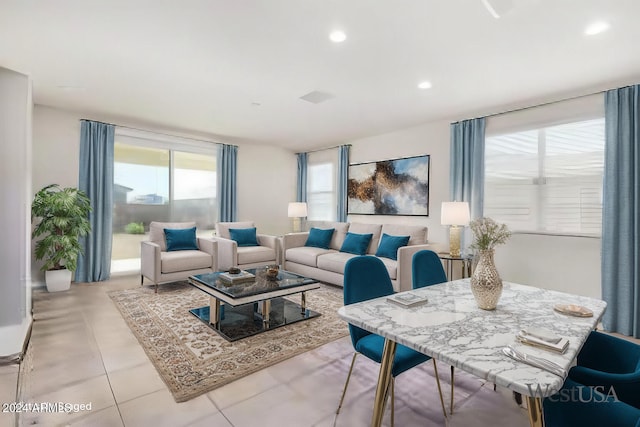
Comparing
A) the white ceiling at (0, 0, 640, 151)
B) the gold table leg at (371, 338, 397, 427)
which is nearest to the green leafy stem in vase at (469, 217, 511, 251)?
the gold table leg at (371, 338, 397, 427)

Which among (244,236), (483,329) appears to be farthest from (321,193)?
(483,329)

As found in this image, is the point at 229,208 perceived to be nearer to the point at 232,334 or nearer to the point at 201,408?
the point at 232,334

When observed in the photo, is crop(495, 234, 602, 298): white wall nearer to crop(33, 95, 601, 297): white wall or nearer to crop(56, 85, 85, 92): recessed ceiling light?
crop(33, 95, 601, 297): white wall

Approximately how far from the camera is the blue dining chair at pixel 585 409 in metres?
1.14

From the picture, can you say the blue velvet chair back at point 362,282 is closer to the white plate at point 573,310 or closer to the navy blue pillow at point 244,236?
the white plate at point 573,310

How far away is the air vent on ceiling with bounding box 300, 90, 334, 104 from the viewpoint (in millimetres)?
3693

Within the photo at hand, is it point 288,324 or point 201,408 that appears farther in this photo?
point 288,324

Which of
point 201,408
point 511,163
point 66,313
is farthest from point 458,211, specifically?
point 66,313

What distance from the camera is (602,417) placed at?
3.79 feet

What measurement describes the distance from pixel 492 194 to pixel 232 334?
363cm

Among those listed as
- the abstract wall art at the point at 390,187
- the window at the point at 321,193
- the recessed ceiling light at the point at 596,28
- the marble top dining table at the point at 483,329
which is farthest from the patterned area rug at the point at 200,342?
the recessed ceiling light at the point at 596,28

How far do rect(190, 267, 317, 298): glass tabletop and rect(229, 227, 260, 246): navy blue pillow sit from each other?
6.06ft

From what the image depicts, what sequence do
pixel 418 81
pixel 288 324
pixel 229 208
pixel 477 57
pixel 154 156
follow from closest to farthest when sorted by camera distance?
pixel 477 57 < pixel 288 324 < pixel 418 81 < pixel 154 156 < pixel 229 208

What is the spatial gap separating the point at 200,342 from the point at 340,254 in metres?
2.51
